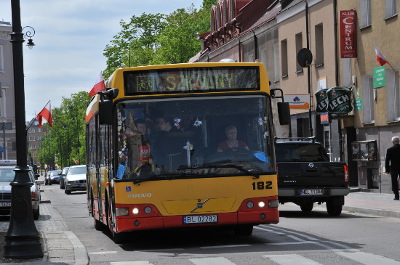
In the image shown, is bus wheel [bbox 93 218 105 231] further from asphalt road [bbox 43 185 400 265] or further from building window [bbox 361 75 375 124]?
building window [bbox 361 75 375 124]

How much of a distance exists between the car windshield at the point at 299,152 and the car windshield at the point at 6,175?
→ 27.4 feet

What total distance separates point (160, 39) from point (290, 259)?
2322 inches

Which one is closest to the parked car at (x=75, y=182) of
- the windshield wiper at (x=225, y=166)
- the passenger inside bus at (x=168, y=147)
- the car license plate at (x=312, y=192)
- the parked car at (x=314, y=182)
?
the parked car at (x=314, y=182)

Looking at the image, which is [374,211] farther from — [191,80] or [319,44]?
[319,44]

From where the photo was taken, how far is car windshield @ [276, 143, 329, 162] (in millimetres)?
23828

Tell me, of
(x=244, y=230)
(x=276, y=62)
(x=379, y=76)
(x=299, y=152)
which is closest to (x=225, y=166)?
(x=244, y=230)

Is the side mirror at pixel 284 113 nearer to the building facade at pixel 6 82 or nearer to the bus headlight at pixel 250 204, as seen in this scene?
the bus headlight at pixel 250 204

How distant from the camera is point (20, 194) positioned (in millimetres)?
13789

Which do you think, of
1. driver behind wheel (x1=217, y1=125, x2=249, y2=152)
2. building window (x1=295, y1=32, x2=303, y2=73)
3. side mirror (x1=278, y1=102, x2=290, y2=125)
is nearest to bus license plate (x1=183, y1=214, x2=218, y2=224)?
driver behind wheel (x1=217, y1=125, x2=249, y2=152)

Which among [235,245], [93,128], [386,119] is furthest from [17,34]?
[386,119]

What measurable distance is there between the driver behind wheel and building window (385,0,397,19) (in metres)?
18.7

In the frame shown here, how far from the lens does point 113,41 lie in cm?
8869

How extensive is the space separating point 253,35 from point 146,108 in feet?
119

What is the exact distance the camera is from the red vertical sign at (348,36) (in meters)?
35.6
